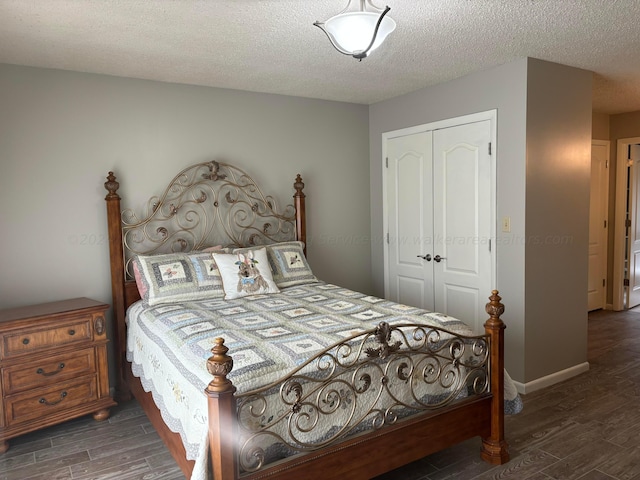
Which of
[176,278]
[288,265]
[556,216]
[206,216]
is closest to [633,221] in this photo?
[556,216]

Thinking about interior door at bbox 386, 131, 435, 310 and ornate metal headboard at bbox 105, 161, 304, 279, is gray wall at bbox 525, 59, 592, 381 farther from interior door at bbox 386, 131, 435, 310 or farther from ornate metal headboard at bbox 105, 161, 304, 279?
ornate metal headboard at bbox 105, 161, 304, 279

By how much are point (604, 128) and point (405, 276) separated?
3.24m

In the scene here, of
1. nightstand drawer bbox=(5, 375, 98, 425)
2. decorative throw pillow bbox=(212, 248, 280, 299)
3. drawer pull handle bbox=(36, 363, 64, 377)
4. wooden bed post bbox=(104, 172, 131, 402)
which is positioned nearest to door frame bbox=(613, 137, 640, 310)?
decorative throw pillow bbox=(212, 248, 280, 299)

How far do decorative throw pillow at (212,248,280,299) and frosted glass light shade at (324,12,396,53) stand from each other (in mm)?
1893

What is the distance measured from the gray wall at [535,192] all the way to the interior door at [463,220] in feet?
0.44

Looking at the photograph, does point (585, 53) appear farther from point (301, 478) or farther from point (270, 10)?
point (301, 478)

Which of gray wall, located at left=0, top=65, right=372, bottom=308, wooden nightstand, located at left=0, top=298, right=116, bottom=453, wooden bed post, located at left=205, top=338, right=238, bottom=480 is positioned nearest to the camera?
wooden bed post, located at left=205, top=338, right=238, bottom=480

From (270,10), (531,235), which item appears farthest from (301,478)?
(531,235)

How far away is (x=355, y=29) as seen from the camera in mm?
2008

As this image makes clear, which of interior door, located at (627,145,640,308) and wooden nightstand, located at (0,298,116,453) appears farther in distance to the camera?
interior door, located at (627,145,640,308)

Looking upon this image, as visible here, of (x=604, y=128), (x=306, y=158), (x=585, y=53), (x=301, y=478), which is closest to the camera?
(x=301, y=478)

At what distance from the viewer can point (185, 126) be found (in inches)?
150

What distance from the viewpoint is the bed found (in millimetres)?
1940

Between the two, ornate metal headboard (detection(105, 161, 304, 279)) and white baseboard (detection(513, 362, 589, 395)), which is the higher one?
ornate metal headboard (detection(105, 161, 304, 279))
